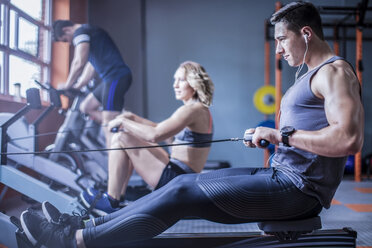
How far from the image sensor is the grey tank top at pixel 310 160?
3.28 feet

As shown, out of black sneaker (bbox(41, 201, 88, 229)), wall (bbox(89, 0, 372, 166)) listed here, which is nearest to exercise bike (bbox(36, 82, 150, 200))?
black sneaker (bbox(41, 201, 88, 229))

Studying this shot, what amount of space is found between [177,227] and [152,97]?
310 cm

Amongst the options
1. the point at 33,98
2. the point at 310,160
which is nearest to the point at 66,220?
the point at 310,160

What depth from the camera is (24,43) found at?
2229 millimetres

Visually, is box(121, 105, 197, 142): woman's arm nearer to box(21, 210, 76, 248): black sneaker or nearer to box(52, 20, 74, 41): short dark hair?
box(21, 210, 76, 248): black sneaker

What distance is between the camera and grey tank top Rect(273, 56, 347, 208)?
1001mm

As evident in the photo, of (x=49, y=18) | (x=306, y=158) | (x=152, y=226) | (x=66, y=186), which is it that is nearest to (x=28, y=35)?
(x=49, y=18)

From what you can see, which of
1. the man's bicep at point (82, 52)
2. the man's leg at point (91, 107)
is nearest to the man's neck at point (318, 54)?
the man's bicep at point (82, 52)

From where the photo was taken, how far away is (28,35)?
7.73 feet

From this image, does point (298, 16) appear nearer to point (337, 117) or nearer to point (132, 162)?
point (337, 117)

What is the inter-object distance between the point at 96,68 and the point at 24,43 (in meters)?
0.83

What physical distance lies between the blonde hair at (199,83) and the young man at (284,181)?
85 cm

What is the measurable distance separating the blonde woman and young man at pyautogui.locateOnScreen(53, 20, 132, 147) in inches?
44.8

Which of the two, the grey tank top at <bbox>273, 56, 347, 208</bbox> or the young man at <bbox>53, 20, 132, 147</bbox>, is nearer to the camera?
the grey tank top at <bbox>273, 56, 347, 208</bbox>
